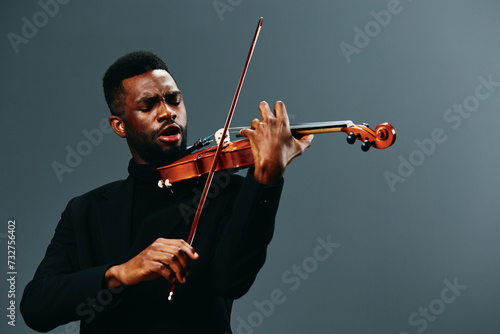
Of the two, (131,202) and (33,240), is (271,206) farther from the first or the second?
(33,240)

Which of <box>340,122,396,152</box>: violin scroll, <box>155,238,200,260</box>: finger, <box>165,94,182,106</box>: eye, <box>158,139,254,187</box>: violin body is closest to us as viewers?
<box>155,238,200,260</box>: finger

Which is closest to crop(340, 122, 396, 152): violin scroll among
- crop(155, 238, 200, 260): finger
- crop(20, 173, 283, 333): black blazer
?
crop(20, 173, 283, 333): black blazer

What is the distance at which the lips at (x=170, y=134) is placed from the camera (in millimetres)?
1532

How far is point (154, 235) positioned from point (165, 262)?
9.8 inches

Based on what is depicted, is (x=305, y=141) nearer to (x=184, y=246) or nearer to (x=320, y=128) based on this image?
Answer: (x=320, y=128)

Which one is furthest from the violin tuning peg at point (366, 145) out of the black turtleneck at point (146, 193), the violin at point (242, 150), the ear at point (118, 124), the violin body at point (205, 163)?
the ear at point (118, 124)

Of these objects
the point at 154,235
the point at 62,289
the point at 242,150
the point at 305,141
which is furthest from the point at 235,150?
the point at 62,289

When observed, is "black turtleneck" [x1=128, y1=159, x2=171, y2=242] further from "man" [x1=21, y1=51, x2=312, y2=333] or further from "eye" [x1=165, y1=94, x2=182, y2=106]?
"eye" [x1=165, y1=94, x2=182, y2=106]

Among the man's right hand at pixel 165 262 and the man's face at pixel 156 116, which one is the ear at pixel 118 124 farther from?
the man's right hand at pixel 165 262

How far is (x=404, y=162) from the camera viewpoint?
9.29 ft

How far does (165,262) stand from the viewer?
121 cm

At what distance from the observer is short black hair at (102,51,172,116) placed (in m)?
1.59

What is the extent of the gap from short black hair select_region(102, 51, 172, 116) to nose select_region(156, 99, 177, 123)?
0.11 meters

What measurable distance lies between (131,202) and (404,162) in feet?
5.39
